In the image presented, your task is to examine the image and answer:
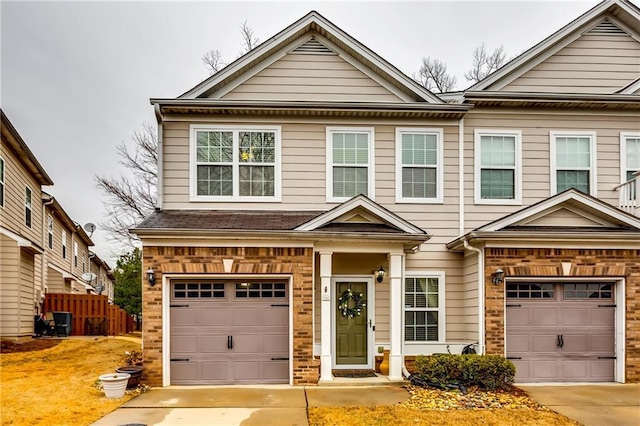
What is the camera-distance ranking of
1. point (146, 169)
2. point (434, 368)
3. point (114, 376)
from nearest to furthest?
1. point (114, 376)
2. point (434, 368)
3. point (146, 169)

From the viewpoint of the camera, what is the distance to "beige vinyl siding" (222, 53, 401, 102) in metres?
12.5

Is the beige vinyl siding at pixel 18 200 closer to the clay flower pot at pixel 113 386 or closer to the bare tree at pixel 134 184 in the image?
the bare tree at pixel 134 184

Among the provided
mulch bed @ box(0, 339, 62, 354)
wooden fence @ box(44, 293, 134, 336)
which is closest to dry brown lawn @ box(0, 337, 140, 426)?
mulch bed @ box(0, 339, 62, 354)

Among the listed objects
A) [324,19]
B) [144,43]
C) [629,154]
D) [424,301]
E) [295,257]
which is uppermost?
[144,43]

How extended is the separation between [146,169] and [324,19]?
13.1 meters

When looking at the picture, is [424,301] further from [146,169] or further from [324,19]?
[146,169]

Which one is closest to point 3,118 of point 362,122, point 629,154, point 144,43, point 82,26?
point 82,26

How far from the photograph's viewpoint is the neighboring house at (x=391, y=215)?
A: 35.3ft

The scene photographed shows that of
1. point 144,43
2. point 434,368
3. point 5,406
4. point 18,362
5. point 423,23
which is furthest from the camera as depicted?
point 423,23

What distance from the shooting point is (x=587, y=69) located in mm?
13000

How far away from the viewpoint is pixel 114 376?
955cm

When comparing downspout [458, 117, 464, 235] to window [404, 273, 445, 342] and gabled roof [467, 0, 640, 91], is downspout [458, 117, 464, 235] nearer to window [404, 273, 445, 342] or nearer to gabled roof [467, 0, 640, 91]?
gabled roof [467, 0, 640, 91]

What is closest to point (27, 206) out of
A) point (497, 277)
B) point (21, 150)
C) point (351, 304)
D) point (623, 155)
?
point (21, 150)

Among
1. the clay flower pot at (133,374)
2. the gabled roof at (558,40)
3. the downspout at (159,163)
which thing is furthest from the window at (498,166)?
the clay flower pot at (133,374)
